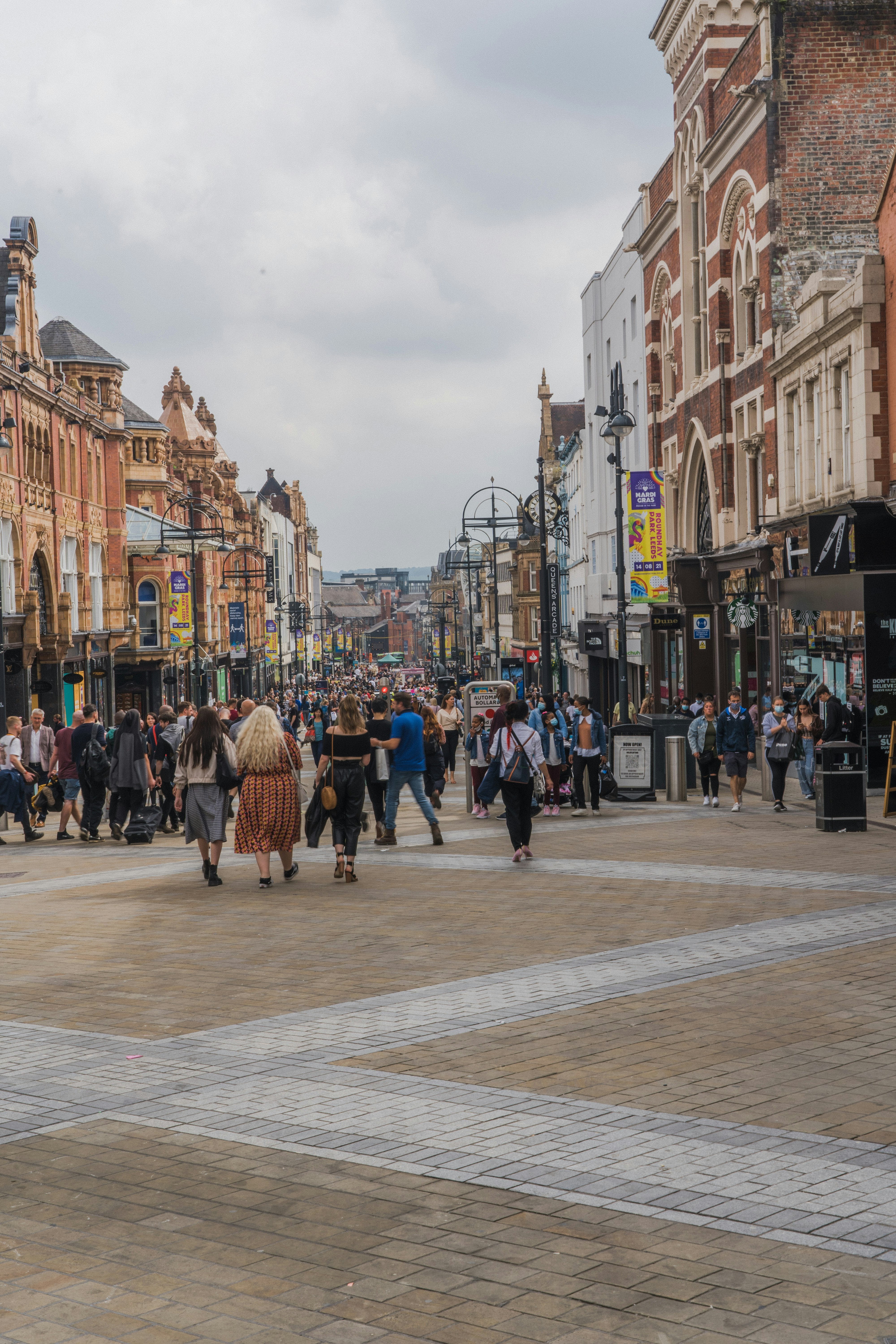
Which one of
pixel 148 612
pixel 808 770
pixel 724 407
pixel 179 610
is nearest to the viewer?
pixel 808 770

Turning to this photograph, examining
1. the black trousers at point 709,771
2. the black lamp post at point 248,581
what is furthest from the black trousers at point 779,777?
the black lamp post at point 248,581

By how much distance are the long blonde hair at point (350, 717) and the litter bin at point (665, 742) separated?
29.5ft

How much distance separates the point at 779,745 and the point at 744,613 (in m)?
13.1

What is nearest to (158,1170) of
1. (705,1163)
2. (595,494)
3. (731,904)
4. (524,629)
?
(705,1163)

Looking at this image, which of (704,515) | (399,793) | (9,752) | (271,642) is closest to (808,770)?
(399,793)

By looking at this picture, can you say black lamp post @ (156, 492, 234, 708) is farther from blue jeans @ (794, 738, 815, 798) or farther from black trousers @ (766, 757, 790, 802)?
black trousers @ (766, 757, 790, 802)

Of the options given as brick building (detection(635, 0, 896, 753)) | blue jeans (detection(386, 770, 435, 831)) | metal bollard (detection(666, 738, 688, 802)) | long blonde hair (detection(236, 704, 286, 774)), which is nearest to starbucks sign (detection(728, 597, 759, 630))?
brick building (detection(635, 0, 896, 753))

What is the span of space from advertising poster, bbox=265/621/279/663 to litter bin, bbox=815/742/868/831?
8801cm

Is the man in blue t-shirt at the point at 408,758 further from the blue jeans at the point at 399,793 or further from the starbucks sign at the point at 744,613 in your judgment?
the starbucks sign at the point at 744,613

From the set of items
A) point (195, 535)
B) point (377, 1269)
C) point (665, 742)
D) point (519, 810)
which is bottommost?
point (377, 1269)

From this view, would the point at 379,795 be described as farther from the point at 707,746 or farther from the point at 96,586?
the point at 96,586

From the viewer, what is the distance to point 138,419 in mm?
71000

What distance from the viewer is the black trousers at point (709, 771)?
1955cm

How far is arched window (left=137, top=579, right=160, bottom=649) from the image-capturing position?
64.2 metres
